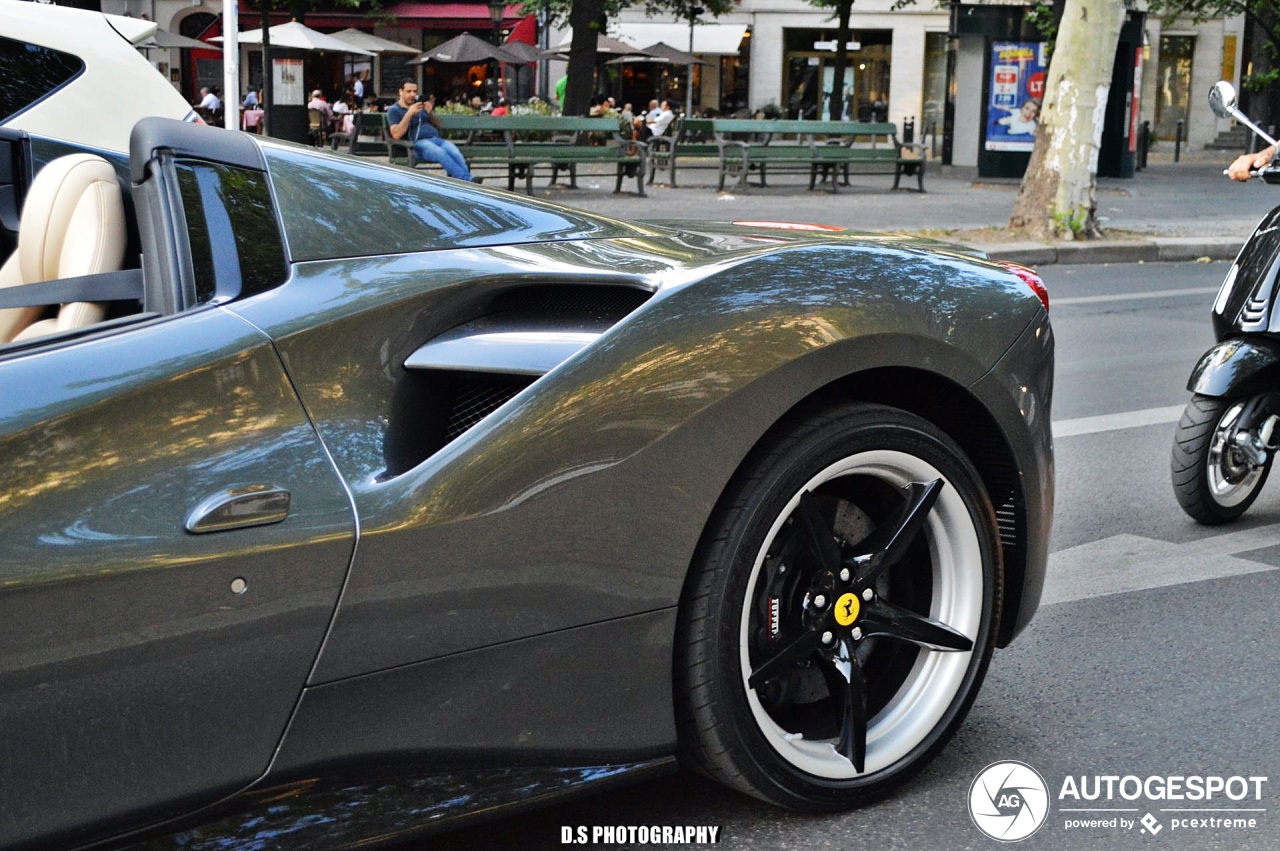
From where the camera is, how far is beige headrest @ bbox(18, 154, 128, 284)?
2523mm

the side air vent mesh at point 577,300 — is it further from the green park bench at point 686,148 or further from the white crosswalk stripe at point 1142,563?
the green park bench at point 686,148

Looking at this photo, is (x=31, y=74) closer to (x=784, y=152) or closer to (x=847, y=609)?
(x=847, y=609)

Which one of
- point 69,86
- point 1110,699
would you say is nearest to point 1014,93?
point 1110,699

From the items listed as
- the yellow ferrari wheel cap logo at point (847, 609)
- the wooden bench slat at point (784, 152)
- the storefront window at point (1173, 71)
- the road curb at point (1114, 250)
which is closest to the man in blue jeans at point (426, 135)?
the wooden bench slat at point (784, 152)

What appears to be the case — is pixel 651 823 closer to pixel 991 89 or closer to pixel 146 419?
pixel 146 419

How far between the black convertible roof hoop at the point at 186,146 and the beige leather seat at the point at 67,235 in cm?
28

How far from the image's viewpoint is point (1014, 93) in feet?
75.4

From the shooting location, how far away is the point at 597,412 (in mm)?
2209

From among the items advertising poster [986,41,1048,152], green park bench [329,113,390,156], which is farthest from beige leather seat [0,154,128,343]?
advertising poster [986,41,1048,152]

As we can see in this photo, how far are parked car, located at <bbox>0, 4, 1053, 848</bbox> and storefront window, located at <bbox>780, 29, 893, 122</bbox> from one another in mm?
43618

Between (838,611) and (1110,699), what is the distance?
1044 millimetres

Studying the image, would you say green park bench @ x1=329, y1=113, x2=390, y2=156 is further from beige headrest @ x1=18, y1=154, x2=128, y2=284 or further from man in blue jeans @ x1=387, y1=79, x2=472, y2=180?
beige headrest @ x1=18, y1=154, x2=128, y2=284

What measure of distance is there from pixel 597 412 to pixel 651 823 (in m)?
0.87

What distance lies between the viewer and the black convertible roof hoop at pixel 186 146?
7.20 ft
